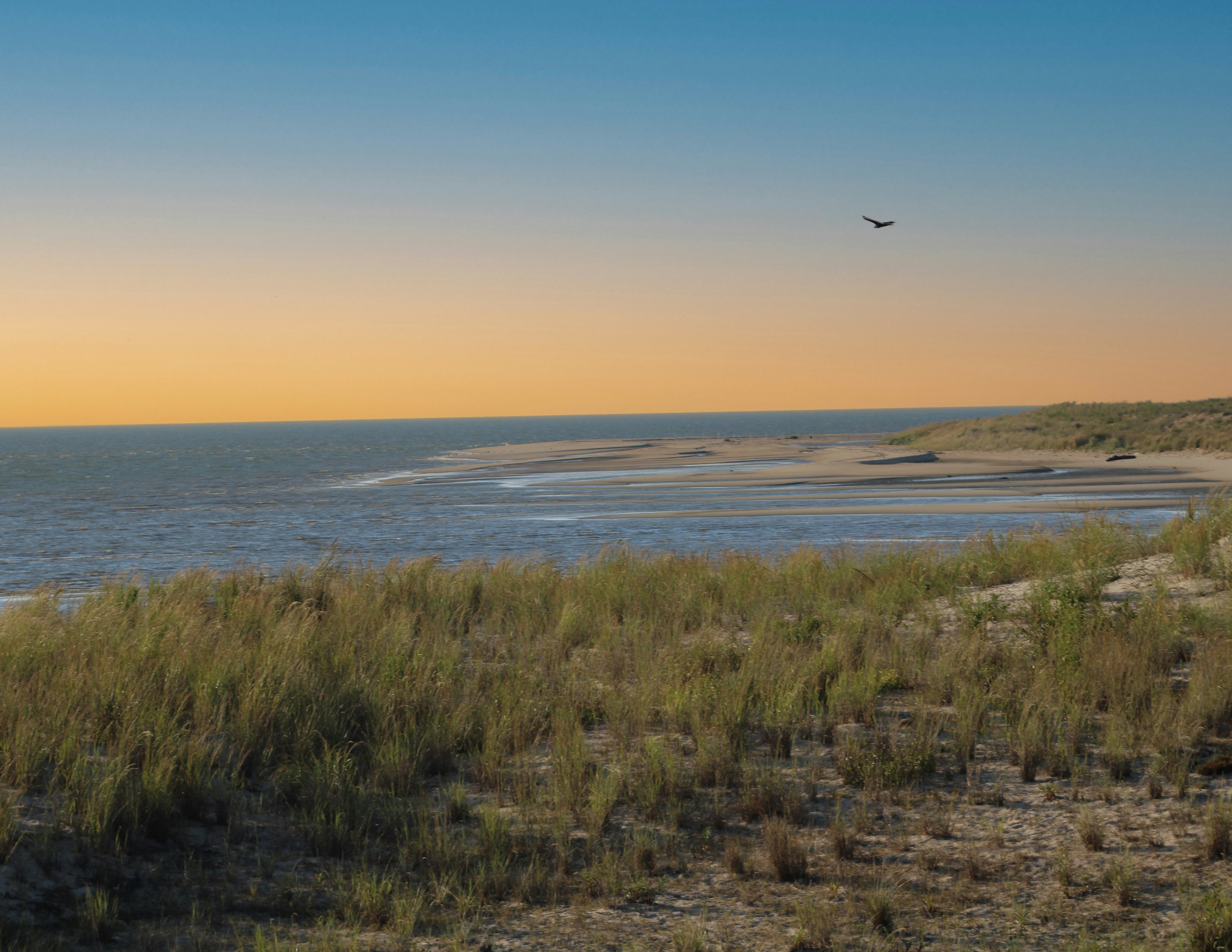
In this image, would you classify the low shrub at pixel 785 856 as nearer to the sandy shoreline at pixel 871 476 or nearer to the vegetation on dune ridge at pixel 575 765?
the vegetation on dune ridge at pixel 575 765

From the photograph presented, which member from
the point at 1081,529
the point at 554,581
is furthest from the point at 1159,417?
the point at 554,581

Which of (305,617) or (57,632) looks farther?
(305,617)

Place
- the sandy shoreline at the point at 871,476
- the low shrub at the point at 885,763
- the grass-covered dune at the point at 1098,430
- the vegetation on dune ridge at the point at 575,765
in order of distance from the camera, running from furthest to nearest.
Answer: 1. the grass-covered dune at the point at 1098,430
2. the sandy shoreline at the point at 871,476
3. the low shrub at the point at 885,763
4. the vegetation on dune ridge at the point at 575,765

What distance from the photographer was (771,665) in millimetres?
8469

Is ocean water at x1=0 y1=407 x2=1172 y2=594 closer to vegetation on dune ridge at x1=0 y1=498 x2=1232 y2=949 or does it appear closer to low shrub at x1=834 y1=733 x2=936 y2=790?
vegetation on dune ridge at x1=0 y1=498 x2=1232 y2=949

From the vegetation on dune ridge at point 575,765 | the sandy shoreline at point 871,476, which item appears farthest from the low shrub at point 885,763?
the sandy shoreline at point 871,476

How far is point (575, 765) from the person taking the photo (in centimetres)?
635

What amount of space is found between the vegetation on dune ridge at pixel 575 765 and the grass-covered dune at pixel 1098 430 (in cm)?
4905

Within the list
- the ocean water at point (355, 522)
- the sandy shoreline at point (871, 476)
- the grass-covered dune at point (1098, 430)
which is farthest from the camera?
the grass-covered dune at point (1098, 430)

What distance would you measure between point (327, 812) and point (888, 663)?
5.16 meters

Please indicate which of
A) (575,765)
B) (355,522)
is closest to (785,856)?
(575,765)

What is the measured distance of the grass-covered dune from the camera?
174ft

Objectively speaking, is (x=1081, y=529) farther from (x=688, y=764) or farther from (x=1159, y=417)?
(x=1159, y=417)

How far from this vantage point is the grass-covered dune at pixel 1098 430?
52938 millimetres
